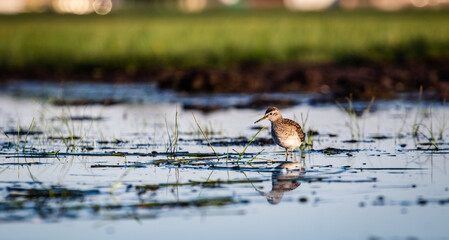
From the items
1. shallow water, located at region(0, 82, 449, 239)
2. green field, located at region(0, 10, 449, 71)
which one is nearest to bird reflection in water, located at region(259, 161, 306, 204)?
shallow water, located at region(0, 82, 449, 239)

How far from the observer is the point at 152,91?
2095 centimetres

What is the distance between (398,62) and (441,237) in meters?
17.8

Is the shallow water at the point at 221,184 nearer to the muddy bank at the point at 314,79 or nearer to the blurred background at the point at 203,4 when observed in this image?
the muddy bank at the point at 314,79

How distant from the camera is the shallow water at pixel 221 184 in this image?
668 cm

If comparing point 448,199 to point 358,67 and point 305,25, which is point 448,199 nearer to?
point 358,67

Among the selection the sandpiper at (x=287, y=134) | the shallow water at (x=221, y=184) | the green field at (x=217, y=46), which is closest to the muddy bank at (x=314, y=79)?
the green field at (x=217, y=46)

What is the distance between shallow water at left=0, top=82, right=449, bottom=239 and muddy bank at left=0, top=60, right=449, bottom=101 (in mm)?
4731

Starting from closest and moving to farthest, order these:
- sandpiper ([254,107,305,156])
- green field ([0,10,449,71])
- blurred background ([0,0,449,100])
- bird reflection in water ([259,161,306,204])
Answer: bird reflection in water ([259,161,306,204]) < sandpiper ([254,107,305,156]) < blurred background ([0,0,449,100]) < green field ([0,10,449,71])

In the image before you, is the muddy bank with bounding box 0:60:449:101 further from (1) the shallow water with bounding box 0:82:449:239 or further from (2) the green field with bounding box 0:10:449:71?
(1) the shallow water with bounding box 0:82:449:239

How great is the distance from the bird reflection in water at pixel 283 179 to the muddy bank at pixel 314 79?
8467mm

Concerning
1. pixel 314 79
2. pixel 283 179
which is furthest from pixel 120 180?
pixel 314 79

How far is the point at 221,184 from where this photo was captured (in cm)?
829

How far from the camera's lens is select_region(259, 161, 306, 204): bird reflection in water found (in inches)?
306

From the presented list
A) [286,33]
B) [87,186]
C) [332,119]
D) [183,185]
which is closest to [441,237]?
[183,185]
